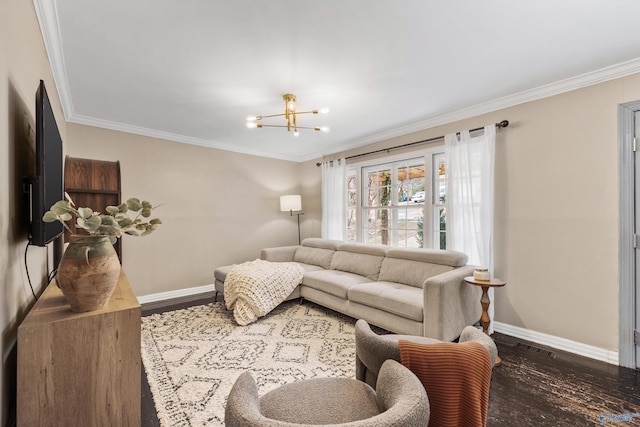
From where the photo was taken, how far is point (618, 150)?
2324 millimetres

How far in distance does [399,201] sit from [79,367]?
3.81 meters

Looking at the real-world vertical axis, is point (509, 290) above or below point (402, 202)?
below

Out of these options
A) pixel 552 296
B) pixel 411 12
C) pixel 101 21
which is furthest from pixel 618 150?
pixel 101 21

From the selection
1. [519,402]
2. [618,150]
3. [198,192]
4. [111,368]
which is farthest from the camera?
[198,192]

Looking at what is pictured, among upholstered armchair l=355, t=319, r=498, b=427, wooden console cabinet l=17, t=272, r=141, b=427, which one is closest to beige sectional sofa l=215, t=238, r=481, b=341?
upholstered armchair l=355, t=319, r=498, b=427

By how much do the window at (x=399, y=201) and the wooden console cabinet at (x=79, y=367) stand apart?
3408 mm

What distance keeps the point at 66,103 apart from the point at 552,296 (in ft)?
17.5

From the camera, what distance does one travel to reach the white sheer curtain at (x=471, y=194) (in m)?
3.00

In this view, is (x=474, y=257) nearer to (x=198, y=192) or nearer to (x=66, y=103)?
(x=198, y=192)

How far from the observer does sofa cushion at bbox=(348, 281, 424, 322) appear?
2.50 meters

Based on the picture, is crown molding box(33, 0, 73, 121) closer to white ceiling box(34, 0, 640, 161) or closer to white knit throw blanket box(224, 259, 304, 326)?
white ceiling box(34, 0, 640, 161)

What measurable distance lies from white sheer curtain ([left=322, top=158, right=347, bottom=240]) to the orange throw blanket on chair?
3.74 meters

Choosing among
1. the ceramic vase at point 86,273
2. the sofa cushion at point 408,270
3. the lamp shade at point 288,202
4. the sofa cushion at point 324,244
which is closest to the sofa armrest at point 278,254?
the sofa cushion at point 324,244

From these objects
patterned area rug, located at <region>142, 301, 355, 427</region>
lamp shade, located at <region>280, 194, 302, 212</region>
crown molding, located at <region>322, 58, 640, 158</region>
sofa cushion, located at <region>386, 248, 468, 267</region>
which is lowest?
patterned area rug, located at <region>142, 301, 355, 427</region>
